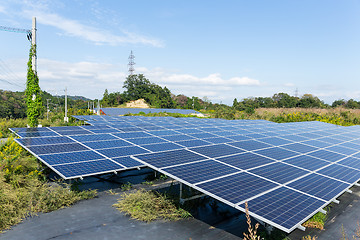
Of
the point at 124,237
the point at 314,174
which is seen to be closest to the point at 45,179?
the point at 124,237

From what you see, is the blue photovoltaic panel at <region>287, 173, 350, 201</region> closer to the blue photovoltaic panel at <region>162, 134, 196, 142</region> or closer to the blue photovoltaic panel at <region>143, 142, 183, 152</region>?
the blue photovoltaic panel at <region>143, 142, 183, 152</region>

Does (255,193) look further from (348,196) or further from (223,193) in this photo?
(348,196)

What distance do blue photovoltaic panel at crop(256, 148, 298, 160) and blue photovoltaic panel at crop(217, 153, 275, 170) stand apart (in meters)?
0.81

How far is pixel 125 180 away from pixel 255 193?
8401mm

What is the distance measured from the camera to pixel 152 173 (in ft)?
46.9

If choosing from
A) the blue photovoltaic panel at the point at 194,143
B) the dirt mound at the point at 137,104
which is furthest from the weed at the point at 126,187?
the dirt mound at the point at 137,104

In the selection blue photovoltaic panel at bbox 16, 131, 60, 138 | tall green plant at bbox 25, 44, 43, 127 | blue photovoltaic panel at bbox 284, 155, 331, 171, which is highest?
tall green plant at bbox 25, 44, 43, 127

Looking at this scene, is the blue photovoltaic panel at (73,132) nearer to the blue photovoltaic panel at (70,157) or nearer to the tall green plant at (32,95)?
the blue photovoltaic panel at (70,157)

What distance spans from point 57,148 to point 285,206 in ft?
37.6

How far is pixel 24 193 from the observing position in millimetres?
10039

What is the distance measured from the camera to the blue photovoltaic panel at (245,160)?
9.60m

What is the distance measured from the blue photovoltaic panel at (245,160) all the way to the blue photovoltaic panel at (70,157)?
632 centimetres

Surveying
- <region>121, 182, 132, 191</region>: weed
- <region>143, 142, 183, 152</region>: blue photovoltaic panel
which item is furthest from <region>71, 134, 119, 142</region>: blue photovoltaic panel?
<region>121, 182, 132, 191</region>: weed

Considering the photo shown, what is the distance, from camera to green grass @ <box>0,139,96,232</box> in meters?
8.62
